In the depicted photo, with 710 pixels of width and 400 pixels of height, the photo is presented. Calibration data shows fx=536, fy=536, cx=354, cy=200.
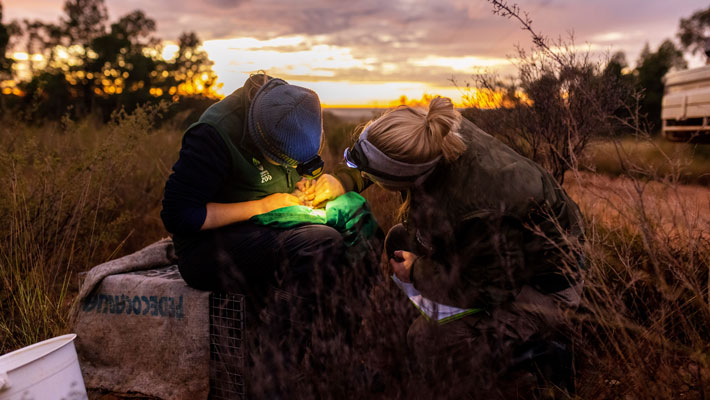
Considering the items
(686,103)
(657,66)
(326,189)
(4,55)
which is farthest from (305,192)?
(4,55)

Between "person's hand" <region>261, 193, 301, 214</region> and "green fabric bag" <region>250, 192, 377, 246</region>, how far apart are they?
0.04 metres

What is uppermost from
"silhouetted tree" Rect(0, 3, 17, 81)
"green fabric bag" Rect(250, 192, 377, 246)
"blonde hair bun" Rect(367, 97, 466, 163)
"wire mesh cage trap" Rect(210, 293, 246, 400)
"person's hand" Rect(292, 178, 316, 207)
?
"silhouetted tree" Rect(0, 3, 17, 81)

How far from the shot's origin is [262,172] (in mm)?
2740

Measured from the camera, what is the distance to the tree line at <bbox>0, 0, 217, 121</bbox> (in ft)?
65.7

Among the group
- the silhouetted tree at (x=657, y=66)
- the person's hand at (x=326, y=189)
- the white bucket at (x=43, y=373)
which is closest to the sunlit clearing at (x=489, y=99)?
the person's hand at (x=326, y=189)

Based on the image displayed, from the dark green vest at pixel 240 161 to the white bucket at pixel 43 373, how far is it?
0.98m

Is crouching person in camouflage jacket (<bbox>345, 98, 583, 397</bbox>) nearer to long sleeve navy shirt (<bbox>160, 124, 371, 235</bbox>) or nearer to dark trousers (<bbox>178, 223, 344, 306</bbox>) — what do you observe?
dark trousers (<bbox>178, 223, 344, 306</bbox>)

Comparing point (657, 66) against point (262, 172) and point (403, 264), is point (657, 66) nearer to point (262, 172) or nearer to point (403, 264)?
point (403, 264)

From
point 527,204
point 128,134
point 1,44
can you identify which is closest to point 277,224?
point 527,204

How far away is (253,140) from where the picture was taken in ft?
8.34

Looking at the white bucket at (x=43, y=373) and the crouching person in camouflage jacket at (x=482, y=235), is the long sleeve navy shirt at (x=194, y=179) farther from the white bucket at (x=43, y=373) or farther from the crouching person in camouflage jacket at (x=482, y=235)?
the white bucket at (x=43, y=373)

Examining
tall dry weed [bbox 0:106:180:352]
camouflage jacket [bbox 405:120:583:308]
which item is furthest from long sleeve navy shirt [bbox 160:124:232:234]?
tall dry weed [bbox 0:106:180:352]

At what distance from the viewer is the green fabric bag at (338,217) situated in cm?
270

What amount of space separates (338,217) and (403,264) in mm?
430
